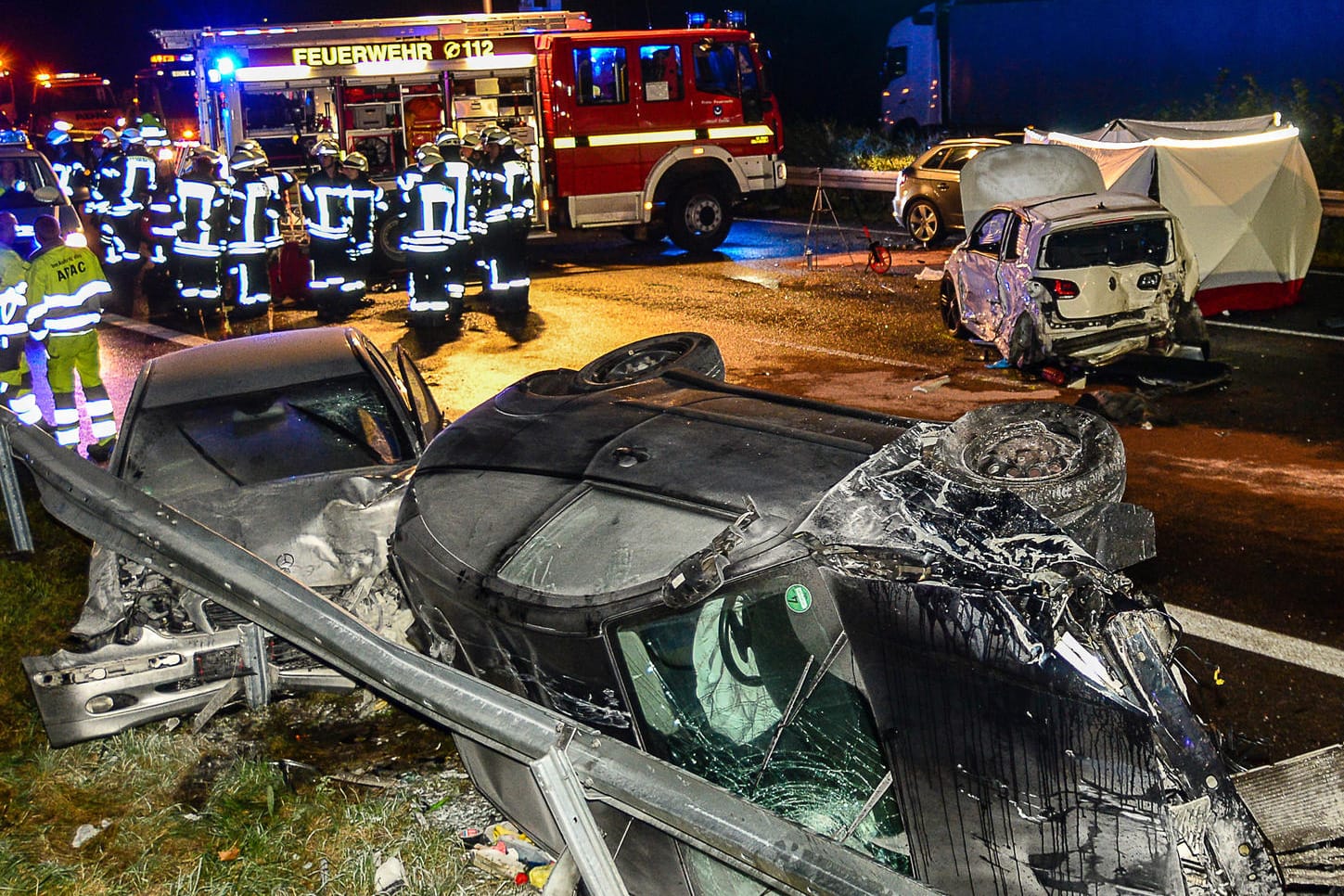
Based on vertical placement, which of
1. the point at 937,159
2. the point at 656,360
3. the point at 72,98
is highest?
the point at 72,98

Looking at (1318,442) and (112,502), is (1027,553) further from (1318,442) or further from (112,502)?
(1318,442)

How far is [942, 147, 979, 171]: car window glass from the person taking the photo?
50.6 ft

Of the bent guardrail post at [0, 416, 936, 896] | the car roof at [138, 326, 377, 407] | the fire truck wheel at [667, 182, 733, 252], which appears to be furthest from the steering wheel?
the fire truck wheel at [667, 182, 733, 252]

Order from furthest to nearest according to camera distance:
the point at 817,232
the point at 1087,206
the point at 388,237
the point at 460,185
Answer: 1. the point at 817,232
2. the point at 388,237
3. the point at 460,185
4. the point at 1087,206

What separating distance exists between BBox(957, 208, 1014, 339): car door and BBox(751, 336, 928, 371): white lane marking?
27.4 inches

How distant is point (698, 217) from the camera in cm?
1589

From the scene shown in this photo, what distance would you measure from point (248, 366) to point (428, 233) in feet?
20.0

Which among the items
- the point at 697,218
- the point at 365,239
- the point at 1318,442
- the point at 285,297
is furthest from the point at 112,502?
the point at 697,218

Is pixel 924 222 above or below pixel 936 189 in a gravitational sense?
below

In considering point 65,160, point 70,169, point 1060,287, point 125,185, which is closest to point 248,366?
point 1060,287

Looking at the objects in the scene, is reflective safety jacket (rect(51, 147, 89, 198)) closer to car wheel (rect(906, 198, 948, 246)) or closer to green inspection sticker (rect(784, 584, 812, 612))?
car wheel (rect(906, 198, 948, 246))

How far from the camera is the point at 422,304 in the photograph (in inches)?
463

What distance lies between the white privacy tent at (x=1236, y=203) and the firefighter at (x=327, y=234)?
7.49 m

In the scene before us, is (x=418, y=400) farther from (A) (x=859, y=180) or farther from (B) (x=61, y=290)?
(A) (x=859, y=180)
